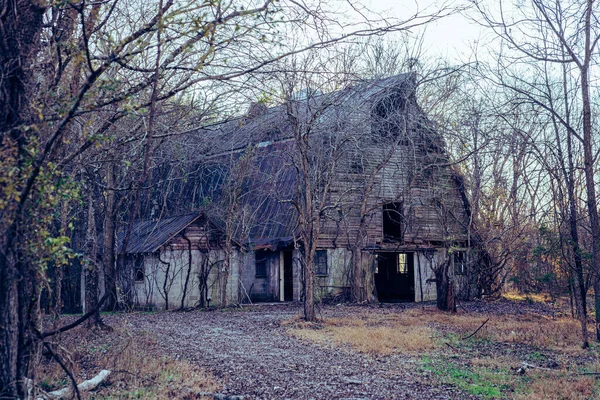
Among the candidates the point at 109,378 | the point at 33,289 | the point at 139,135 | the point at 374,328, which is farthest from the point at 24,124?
the point at 374,328

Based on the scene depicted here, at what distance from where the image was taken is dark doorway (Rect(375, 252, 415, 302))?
102ft

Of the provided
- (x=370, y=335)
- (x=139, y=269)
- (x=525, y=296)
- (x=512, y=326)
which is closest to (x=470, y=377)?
(x=370, y=335)

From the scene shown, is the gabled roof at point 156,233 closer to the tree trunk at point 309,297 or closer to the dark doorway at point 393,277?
the tree trunk at point 309,297

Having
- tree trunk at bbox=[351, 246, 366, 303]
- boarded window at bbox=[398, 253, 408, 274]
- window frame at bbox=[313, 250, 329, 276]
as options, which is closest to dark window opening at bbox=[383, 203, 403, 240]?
tree trunk at bbox=[351, 246, 366, 303]

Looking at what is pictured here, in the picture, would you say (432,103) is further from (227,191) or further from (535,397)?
(535,397)

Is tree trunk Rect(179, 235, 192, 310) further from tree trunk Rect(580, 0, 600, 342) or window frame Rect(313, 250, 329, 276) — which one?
tree trunk Rect(580, 0, 600, 342)

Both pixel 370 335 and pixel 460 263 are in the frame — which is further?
pixel 460 263

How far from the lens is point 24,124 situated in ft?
18.0

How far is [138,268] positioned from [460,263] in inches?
580

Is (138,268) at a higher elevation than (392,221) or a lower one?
lower

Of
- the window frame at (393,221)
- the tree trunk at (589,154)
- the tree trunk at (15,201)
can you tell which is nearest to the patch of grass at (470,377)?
the tree trunk at (589,154)

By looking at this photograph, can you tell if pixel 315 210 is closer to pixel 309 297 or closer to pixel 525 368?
pixel 309 297

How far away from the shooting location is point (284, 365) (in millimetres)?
10688

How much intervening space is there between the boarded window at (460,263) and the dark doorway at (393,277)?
2356 mm
